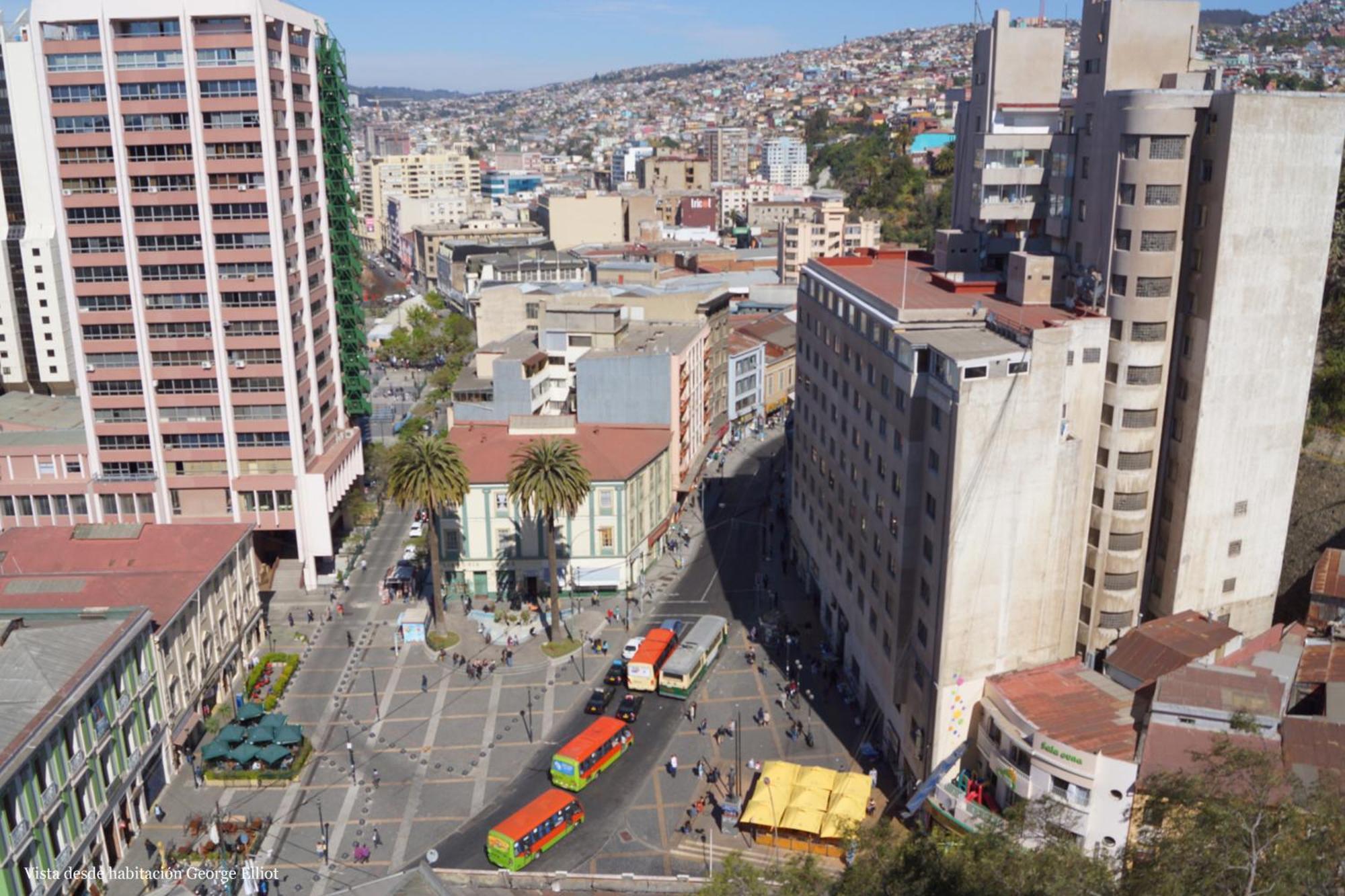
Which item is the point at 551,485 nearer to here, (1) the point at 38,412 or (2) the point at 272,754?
(2) the point at 272,754

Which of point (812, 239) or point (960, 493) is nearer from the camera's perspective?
point (960, 493)

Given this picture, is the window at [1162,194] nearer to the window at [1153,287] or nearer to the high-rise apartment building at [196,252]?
the window at [1153,287]

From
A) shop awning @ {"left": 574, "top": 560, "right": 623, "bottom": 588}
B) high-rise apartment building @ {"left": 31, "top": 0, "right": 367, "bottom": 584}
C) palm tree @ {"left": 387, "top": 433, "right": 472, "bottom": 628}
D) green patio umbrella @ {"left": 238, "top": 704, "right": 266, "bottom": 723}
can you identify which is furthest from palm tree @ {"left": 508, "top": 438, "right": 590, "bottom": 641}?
high-rise apartment building @ {"left": 31, "top": 0, "right": 367, "bottom": 584}

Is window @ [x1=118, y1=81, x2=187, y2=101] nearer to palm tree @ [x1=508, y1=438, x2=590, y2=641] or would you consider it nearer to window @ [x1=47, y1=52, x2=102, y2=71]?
window @ [x1=47, y1=52, x2=102, y2=71]

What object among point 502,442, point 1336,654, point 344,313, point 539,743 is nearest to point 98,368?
point 344,313

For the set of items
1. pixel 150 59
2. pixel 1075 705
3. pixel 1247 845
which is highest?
pixel 150 59

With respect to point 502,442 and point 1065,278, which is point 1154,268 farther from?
point 502,442

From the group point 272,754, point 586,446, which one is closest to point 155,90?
point 586,446

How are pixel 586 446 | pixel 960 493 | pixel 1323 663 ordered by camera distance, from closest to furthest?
pixel 960 493
pixel 1323 663
pixel 586 446
